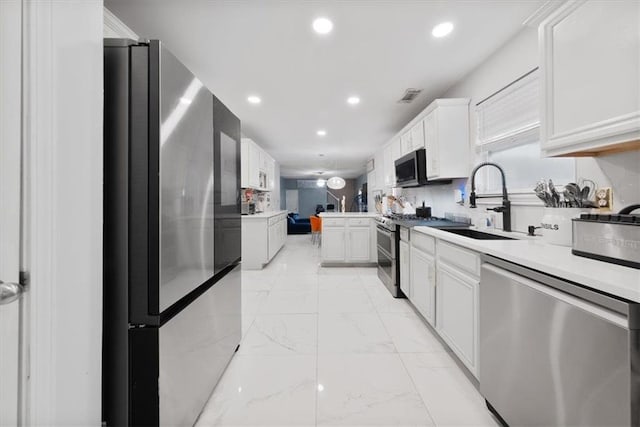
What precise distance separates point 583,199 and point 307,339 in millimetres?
2064

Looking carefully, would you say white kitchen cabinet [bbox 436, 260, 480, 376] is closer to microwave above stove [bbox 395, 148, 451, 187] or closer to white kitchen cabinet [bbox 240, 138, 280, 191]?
microwave above stove [bbox 395, 148, 451, 187]

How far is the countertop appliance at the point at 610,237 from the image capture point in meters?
0.98

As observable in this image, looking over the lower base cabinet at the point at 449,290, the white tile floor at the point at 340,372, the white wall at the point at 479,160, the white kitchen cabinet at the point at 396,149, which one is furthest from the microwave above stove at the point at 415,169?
the white tile floor at the point at 340,372

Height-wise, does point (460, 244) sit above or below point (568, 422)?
above

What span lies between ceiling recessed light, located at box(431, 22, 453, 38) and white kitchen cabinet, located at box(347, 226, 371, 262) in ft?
9.98

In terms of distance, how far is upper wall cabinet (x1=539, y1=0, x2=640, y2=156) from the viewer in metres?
1.07
